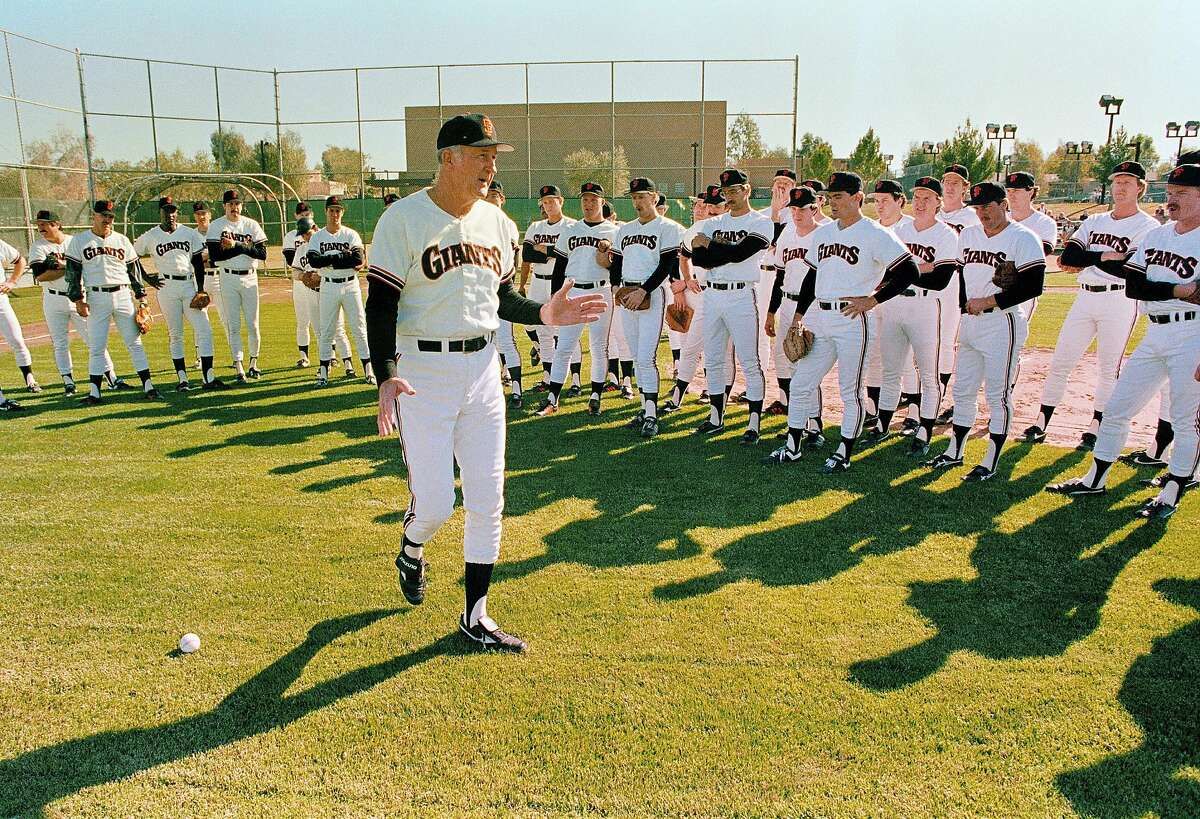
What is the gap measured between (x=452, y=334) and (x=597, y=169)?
79.4 ft

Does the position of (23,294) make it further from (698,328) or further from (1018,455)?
(1018,455)

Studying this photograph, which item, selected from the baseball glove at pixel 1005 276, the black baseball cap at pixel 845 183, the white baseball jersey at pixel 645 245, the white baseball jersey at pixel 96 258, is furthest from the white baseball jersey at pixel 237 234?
the baseball glove at pixel 1005 276

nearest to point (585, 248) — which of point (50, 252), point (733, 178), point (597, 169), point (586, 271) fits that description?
point (586, 271)

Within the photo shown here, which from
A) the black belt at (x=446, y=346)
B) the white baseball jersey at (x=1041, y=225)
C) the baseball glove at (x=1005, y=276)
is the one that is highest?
the white baseball jersey at (x=1041, y=225)

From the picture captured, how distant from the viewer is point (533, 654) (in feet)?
13.0

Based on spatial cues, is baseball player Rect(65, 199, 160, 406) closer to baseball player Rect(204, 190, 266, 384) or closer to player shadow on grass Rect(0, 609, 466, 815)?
baseball player Rect(204, 190, 266, 384)

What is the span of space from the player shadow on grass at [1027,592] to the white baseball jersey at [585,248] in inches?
197

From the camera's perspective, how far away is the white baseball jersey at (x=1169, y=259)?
5.66 m

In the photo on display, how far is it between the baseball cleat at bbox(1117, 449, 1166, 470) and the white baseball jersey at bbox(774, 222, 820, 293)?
11.1 ft

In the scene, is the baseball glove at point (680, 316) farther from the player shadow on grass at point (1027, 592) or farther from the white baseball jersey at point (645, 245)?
the player shadow on grass at point (1027, 592)

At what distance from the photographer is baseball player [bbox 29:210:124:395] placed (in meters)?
9.75

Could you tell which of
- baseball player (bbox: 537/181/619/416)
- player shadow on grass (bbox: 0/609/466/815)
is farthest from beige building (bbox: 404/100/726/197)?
player shadow on grass (bbox: 0/609/466/815)

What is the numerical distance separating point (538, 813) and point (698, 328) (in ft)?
22.6

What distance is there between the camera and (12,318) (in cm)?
981
